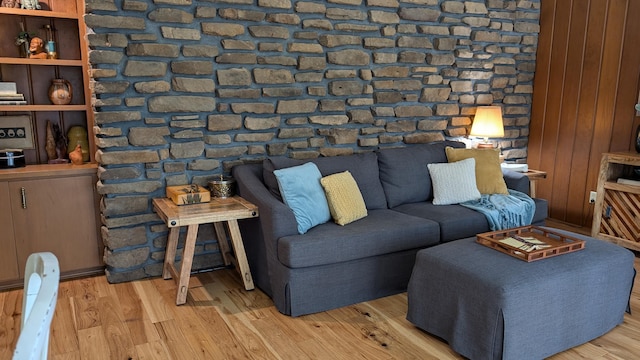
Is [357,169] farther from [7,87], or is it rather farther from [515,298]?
[7,87]

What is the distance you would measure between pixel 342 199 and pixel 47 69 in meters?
2.23

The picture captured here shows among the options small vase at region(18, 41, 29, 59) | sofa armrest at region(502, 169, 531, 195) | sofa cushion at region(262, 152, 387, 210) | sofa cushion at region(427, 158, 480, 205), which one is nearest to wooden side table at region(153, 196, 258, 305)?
sofa cushion at region(262, 152, 387, 210)

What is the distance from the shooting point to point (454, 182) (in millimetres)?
3615

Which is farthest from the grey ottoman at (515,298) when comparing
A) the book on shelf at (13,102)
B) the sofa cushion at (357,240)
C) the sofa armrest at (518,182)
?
the book on shelf at (13,102)

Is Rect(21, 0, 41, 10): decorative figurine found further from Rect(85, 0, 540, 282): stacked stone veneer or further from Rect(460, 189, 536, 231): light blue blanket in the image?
Rect(460, 189, 536, 231): light blue blanket

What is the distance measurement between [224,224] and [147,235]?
52cm

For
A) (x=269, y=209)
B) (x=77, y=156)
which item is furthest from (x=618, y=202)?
(x=77, y=156)

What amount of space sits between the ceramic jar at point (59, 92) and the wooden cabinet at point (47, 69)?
0.20ft

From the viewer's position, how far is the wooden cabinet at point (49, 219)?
9.95 feet

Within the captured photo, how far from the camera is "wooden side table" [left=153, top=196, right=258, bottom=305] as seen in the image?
2.81 meters

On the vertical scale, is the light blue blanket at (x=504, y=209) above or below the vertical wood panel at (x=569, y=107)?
below

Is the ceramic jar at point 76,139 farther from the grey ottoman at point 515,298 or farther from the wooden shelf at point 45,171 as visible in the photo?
the grey ottoman at point 515,298

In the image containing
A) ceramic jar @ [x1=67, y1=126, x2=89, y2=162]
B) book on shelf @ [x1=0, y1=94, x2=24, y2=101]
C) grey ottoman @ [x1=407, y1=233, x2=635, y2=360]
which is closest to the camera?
grey ottoman @ [x1=407, y1=233, x2=635, y2=360]

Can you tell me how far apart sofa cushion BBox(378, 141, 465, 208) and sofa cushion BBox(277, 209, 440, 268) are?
15.4 inches
